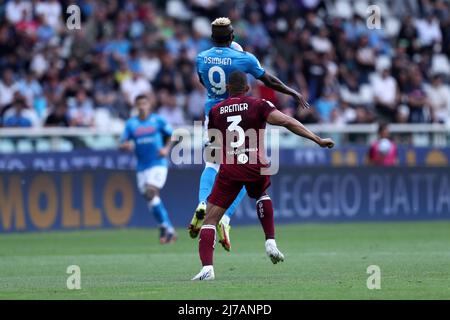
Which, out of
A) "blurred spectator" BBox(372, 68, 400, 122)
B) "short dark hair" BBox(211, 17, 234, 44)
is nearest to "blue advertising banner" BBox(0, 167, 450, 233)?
"blurred spectator" BBox(372, 68, 400, 122)

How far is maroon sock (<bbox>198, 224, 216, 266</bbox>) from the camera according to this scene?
1311cm

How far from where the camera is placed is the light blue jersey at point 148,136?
22578 mm

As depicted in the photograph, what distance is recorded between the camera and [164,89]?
2788 centimetres

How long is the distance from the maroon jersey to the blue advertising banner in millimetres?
11202

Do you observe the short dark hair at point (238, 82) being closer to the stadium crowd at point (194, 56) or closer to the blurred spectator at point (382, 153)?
the stadium crowd at point (194, 56)

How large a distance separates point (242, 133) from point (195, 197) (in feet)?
41.4

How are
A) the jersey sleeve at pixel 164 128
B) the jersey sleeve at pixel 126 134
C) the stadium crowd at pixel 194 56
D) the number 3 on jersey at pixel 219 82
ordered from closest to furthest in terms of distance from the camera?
the number 3 on jersey at pixel 219 82 < the jersey sleeve at pixel 164 128 < the jersey sleeve at pixel 126 134 < the stadium crowd at pixel 194 56

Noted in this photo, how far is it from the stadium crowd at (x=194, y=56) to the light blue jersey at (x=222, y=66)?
10.6m

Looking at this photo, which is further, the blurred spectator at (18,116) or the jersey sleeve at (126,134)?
the blurred spectator at (18,116)

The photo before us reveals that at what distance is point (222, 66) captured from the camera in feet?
49.0

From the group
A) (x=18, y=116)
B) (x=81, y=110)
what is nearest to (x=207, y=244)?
(x=18, y=116)

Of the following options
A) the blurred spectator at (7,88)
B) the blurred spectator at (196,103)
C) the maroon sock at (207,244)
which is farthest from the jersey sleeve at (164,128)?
the maroon sock at (207,244)

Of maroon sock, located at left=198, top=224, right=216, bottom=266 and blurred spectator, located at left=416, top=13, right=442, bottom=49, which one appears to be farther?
blurred spectator, located at left=416, top=13, right=442, bottom=49

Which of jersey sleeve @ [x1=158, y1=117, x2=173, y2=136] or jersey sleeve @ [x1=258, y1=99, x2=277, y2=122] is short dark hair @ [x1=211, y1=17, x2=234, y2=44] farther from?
jersey sleeve @ [x1=158, y1=117, x2=173, y2=136]
